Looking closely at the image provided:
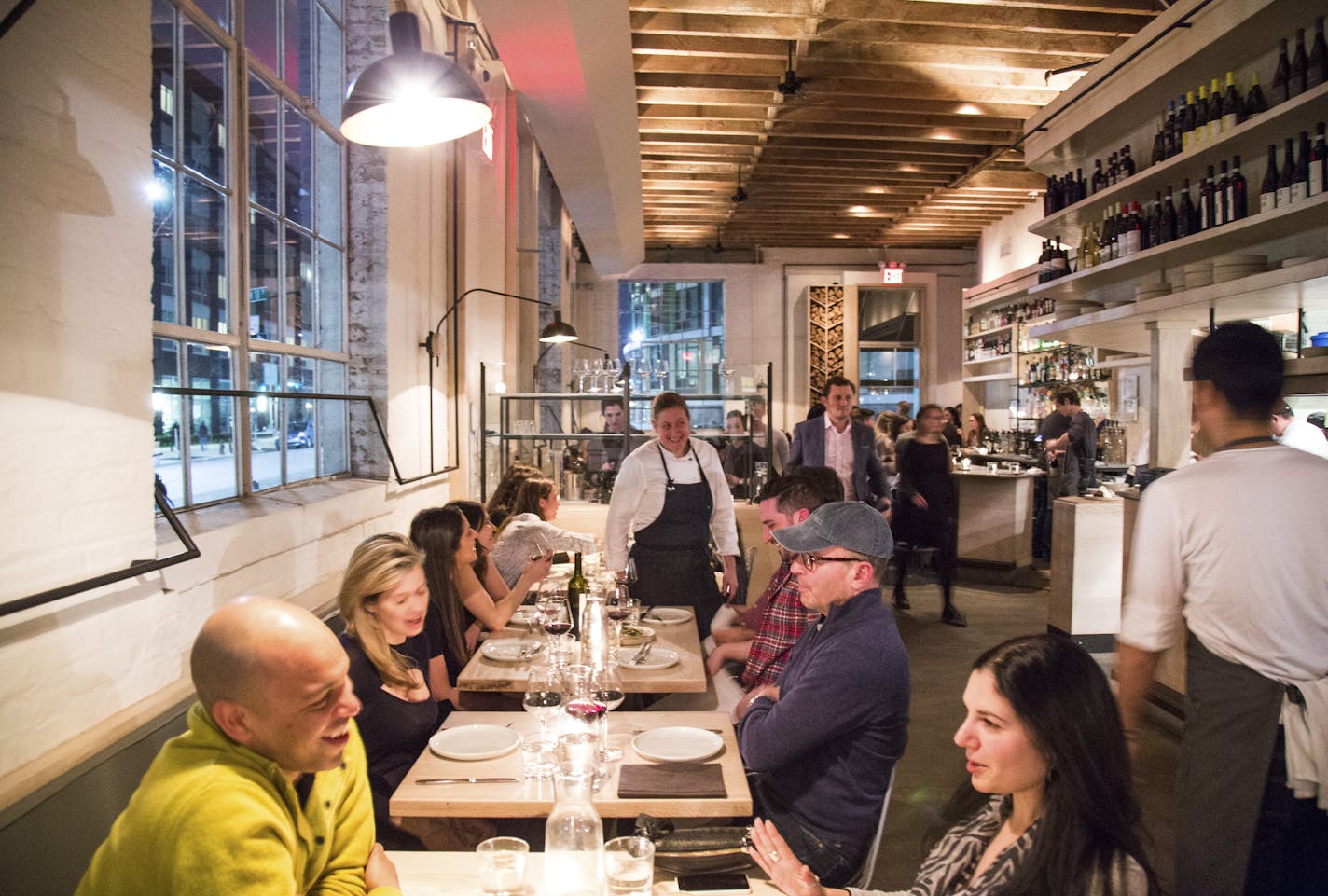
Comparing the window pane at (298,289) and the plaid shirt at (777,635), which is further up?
the window pane at (298,289)

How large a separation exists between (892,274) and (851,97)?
6.47 meters

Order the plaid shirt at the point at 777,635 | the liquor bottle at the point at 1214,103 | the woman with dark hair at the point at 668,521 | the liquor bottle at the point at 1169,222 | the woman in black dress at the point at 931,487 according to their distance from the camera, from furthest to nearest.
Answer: the woman in black dress at the point at 931,487, the liquor bottle at the point at 1169,222, the woman with dark hair at the point at 668,521, the liquor bottle at the point at 1214,103, the plaid shirt at the point at 777,635

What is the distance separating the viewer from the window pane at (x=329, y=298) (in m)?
4.30

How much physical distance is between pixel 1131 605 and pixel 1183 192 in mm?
3281

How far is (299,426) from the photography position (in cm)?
407

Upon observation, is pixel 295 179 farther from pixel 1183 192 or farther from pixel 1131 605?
pixel 1183 192

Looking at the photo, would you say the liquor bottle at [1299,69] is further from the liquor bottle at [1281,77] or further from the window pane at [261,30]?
the window pane at [261,30]

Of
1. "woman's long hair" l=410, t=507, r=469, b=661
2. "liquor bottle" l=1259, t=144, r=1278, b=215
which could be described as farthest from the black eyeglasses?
"liquor bottle" l=1259, t=144, r=1278, b=215

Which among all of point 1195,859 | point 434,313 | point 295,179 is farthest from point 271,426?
point 1195,859

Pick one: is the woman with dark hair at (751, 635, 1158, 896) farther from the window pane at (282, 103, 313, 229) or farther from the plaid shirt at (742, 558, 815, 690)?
the window pane at (282, 103, 313, 229)

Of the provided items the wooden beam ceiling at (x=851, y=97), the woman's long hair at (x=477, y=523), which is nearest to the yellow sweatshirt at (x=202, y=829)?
the woman's long hair at (x=477, y=523)

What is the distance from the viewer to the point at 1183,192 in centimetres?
464

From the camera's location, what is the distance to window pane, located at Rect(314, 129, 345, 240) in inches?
169

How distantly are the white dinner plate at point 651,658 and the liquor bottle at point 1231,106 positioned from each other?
340 cm
